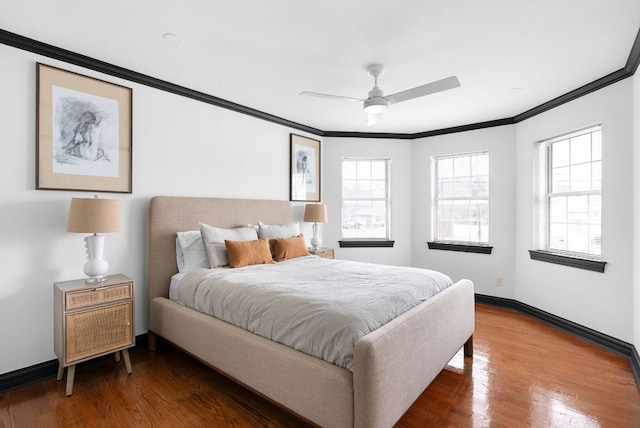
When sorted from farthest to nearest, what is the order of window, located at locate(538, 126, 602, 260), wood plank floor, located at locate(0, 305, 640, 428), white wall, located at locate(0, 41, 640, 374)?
window, located at locate(538, 126, 602, 260) < white wall, located at locate(0, 41, 640, 374) < wood plank floor, located at locate(0, 305, 640, 428)

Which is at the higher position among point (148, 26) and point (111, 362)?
point (148, 26)

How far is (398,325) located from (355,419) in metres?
0.51

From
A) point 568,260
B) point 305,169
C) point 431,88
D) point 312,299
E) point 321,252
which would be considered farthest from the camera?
point 305,169

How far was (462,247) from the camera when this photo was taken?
476 cm

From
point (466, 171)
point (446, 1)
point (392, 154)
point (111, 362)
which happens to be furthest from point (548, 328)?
point (111, 362)

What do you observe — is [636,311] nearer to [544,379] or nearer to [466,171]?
[544,379]

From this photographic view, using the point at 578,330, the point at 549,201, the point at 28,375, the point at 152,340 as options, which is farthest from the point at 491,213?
the point at 28,375

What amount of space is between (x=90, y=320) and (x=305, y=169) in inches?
127

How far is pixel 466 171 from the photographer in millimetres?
4828

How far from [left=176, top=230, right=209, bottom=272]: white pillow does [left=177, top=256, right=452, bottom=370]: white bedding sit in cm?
25

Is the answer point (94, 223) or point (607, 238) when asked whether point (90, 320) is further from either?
point (607, 238)

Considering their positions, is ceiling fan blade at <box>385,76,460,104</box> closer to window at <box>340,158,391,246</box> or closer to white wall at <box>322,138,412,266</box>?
white wall at <box>322,138,412,266</box>

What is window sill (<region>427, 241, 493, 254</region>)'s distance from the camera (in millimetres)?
4574

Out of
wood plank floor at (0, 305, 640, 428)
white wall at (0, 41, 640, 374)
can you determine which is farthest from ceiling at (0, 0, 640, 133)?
wood plank floor at (0, 305, 640, 428)
